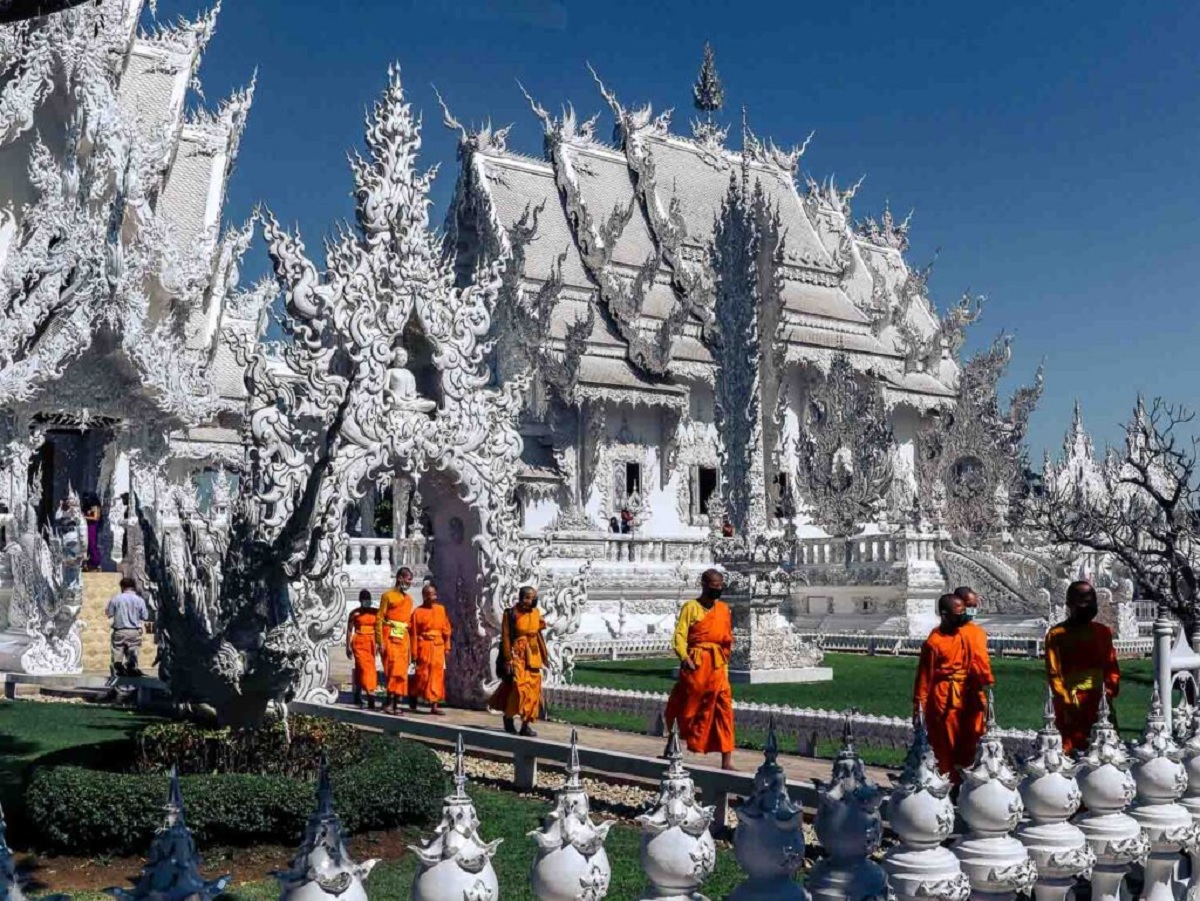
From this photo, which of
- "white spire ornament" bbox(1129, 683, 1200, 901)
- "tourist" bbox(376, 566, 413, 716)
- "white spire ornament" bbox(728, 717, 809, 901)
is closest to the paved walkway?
"tourist" bbox(376, 566, 413, 716)

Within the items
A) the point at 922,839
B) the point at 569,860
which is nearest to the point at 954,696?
the point at 922,839

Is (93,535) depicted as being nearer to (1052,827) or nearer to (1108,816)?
(1108,816)

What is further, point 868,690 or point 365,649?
point 868,690

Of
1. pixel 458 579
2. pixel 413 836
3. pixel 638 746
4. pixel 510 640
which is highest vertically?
pixel 458 579

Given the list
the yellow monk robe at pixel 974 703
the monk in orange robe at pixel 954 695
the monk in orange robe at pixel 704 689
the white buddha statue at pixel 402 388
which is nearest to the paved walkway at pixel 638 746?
the monk in orange robe at pixel 704 689

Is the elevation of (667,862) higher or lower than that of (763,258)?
lower

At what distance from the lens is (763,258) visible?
1753cm

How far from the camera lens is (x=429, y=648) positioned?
12055 mm

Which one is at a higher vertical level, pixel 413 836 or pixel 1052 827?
pixel 1052 827

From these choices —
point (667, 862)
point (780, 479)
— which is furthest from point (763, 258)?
point (780, 479)

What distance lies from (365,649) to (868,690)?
18.4 feet

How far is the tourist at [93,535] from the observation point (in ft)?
68.3

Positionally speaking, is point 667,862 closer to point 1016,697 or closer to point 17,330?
point 1016,697

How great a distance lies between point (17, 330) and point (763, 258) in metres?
10.9
